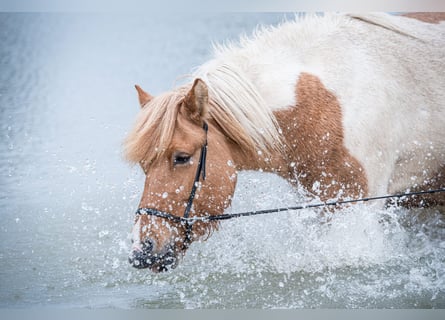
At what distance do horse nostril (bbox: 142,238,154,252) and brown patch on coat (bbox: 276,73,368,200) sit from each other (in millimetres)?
627

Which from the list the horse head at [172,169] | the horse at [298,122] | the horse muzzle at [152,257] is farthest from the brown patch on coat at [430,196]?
the horse muzzle at [152,257]

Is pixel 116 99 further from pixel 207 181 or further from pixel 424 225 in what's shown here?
pixel 424 225

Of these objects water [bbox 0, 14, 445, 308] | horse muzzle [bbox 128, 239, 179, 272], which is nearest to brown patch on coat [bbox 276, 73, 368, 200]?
water [bbox 0, 14, 445, 308]

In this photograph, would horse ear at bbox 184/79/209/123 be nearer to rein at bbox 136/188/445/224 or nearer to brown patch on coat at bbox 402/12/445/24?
rein at bbox 136/188/445/224

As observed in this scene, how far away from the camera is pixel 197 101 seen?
190 cm

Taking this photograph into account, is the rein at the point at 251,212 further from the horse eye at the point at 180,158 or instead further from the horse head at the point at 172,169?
the horse eye at the point at 180,158

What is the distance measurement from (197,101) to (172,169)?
0.81 ft

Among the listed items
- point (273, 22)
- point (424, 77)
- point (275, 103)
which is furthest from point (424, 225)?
point (273, 22)

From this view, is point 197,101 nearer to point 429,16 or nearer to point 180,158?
point 180,158

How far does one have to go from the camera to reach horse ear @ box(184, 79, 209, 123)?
1.86 metres

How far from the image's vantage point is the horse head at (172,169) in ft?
6.16

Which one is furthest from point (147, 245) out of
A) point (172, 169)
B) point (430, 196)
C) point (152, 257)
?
point (430, 196)

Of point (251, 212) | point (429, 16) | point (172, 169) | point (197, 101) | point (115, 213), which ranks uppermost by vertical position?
point (429, 16)

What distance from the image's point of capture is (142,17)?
8.40 feet
